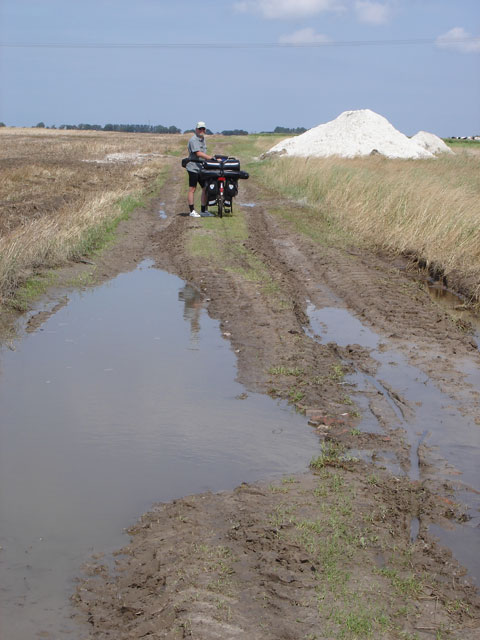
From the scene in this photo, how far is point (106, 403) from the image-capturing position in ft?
21.2

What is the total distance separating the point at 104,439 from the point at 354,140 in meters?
40.2

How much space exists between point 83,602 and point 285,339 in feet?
15.8

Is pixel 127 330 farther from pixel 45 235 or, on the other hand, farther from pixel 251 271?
pixel 45 235

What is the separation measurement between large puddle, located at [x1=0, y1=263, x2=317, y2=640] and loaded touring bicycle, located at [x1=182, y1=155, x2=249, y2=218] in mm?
7923

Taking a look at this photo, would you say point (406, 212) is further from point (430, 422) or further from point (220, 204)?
point (430, 422)

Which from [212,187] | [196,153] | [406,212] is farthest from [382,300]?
[212,187]

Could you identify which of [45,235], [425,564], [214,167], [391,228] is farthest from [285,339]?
[214,167]

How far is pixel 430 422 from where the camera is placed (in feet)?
20.4

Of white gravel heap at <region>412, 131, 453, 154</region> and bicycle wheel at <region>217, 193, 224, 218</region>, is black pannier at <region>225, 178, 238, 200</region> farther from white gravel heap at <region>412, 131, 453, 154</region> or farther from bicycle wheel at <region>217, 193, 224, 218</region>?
white gravel heap at <region>412, 131, 453, 154</region>

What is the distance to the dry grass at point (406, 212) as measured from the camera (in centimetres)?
1256

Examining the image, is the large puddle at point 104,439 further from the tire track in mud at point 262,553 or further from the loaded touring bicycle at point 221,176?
the loaded touring bicycle at point 221,176

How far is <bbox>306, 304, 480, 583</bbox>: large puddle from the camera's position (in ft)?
14.9

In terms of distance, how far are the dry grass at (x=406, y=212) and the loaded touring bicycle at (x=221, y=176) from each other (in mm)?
2147

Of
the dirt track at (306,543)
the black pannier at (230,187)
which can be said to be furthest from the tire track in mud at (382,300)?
the black pannier at (230,187)
